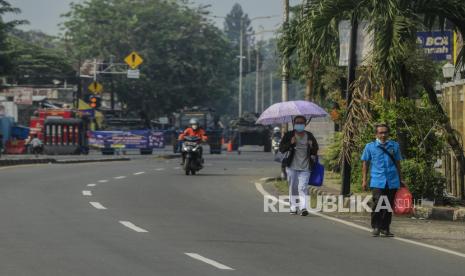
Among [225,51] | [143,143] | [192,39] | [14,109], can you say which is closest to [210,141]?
[143,143]

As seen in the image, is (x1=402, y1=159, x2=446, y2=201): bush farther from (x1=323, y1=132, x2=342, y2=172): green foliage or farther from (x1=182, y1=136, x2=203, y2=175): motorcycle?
A: (x1=182, y1=136, x2=203, y2=175): motorcycle

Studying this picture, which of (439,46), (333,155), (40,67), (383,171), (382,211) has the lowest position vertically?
(382,211)

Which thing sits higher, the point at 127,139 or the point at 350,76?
the point at 350,76

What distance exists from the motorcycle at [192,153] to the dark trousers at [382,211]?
1773 cm

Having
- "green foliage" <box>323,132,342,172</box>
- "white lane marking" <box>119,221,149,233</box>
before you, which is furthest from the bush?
"green foliage" <box>323,132,342,172</box>

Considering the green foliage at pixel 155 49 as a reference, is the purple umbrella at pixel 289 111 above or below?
below

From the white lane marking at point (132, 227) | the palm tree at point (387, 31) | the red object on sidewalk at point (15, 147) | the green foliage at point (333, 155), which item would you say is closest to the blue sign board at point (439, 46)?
the palm tree at point (387, 31)

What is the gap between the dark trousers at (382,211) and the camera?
1720 cm

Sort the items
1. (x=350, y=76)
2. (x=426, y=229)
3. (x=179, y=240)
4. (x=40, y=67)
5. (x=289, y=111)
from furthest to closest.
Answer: (x=40, y=67)
(x=289, y=111)
(x=350, y=76)
(x=426, y=229)
(x=179, y=240)

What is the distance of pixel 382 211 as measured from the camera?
17234mm

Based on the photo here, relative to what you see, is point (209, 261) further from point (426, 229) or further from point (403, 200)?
point (426, 229)

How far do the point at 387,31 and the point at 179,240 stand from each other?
7917 mm

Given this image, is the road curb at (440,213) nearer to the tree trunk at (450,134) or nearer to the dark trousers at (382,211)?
the tree trunk at (450,134)

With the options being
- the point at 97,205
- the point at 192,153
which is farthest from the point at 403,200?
the point at 192,153
